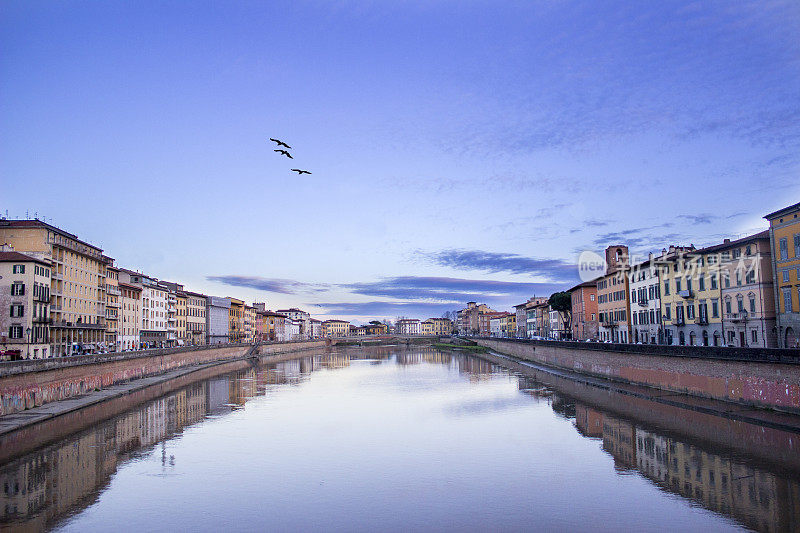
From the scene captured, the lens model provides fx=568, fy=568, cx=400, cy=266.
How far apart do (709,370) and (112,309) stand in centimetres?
6838

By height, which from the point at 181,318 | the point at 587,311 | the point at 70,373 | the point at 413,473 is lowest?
the point at 413,473

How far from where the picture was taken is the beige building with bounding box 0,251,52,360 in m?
47.5

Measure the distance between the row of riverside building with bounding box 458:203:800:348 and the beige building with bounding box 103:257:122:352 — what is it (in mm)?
62479

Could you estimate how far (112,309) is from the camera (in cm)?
7319

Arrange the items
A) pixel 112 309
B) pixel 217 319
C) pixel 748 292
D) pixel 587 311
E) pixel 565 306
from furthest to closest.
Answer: pixel 217 319 < pixel 565 306 < pixel 587 311 < pixel 112 309 < pixel 748 292

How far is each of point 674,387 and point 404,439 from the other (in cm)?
1902

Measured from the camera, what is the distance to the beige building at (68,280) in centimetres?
5375

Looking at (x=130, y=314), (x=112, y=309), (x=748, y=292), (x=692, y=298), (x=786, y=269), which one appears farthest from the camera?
(x=130, y=314)

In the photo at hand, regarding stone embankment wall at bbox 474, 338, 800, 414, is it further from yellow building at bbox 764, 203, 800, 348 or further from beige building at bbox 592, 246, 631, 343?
beige building at bbox 592, 246, 631, 343

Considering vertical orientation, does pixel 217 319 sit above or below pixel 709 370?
above

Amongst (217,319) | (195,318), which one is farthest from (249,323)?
(195,318)

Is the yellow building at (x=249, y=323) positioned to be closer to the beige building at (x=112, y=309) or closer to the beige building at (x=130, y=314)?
the beige building at (x=130, y=314)

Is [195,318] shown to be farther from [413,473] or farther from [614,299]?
[413,473]

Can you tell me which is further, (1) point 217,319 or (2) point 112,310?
(1) point 217,319
